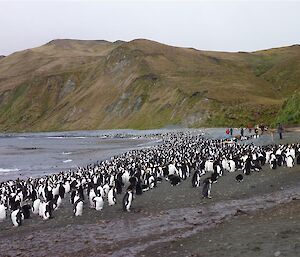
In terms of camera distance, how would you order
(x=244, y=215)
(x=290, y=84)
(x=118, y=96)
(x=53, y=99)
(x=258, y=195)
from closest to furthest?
(x=244, y=215)
(x=258, y=195)
(x=290, y=84)
(x=118, y=96)
(x=53, y=99)

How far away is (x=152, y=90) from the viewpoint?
12169 cm

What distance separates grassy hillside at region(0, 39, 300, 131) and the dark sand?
7226cm

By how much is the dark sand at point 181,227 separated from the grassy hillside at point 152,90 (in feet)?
237

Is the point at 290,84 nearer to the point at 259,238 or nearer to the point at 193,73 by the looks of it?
→ the point at 193,73

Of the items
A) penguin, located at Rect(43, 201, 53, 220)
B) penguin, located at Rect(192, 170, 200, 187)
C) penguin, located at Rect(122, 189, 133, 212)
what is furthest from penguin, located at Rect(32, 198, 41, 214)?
penguin, located at Rect(192, 170, 200, 187)

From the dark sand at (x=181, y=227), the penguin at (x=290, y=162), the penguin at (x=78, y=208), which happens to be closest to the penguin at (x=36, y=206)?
the dark sand at (x=181, y=227)

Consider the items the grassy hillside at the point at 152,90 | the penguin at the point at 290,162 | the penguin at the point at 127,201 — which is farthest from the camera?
the grassy hillside at the point at 152,90

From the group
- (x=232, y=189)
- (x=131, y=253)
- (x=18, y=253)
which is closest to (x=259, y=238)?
(x=131, y=253)

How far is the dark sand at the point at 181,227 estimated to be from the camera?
10670 millimetres

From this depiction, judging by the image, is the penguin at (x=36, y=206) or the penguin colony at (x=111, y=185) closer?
the penguin colony at (x=111, y=185)

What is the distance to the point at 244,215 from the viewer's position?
1363 cm

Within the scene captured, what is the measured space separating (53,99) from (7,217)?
463 ft

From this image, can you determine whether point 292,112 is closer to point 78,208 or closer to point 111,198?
point 111,198

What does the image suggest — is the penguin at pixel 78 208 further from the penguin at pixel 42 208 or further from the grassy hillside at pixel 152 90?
the grassy hillside at pixel 152 90
